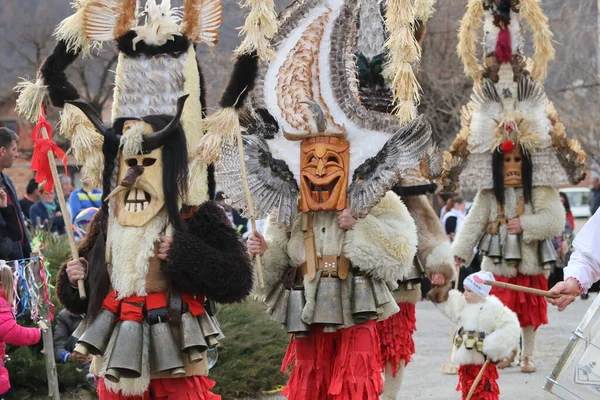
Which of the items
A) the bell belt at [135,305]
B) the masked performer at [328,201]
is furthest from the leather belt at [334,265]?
the bell belt at [135,305]

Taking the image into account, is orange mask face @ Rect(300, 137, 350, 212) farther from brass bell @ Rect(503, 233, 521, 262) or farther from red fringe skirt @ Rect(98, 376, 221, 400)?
brass bell @ Rect(503, 233, 521, 262)

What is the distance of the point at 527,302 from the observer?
9719 millimetres

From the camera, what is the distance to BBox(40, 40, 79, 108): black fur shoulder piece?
581 cm

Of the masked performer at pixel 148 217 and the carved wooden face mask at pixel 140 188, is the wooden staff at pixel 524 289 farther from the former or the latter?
the carved wooden face mask at pixel 140 188

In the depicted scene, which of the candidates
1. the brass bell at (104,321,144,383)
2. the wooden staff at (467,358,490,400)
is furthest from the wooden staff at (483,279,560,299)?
the wooden staff at (467,358,490,400)

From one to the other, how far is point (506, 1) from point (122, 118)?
4.94 metres

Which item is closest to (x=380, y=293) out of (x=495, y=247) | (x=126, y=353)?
(x=126, y=353)

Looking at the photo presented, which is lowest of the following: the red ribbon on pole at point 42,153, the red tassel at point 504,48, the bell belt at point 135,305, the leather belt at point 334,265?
the bell belt at point 135,305

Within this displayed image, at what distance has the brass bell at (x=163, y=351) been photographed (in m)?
5.45

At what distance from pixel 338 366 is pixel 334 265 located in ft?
1.97

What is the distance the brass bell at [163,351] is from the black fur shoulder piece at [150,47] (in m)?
1.48

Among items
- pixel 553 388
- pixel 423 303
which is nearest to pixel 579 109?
pixel 423 303

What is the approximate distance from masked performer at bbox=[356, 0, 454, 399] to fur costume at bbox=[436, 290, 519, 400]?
1.35 feet

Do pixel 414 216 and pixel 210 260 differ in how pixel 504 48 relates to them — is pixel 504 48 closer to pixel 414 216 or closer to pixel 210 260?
pixel 414 216
